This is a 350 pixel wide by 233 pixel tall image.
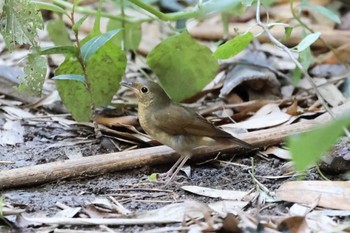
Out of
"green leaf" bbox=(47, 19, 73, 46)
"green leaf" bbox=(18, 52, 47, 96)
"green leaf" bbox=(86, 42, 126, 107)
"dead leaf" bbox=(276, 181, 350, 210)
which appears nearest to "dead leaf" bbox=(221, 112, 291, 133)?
"green leaf" bbox=(86, 42, 126, 107)

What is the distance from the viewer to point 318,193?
2875mm

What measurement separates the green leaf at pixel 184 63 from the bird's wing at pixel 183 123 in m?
0.74

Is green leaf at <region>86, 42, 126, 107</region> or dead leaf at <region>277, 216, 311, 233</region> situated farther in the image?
green leaf at <region>86, 42, 126, 107</region>

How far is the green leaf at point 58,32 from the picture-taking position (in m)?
4.41

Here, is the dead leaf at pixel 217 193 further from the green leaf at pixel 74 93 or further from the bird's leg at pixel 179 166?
the green leaf at pixel 74 93

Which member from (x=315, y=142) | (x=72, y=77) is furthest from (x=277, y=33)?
(x=315, y=142)

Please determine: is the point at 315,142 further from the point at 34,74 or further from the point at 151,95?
the point at 34,74

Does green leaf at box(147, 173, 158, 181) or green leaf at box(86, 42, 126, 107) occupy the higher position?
green leaf at box(86, 42, 126, 107)

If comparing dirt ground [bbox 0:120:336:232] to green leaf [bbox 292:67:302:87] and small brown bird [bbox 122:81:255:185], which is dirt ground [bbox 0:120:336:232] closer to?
small brown bird [bbox 122:81:255:185]

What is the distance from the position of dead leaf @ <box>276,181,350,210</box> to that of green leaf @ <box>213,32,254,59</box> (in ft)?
2.62

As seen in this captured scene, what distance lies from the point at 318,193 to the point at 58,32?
7.23ft

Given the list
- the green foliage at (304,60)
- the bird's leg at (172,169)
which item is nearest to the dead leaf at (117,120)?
the bird's leg at (172,169)

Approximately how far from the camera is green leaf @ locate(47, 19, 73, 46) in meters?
4.41

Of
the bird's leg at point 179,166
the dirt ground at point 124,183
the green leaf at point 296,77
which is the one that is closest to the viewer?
the dirt ground at point 124,183
